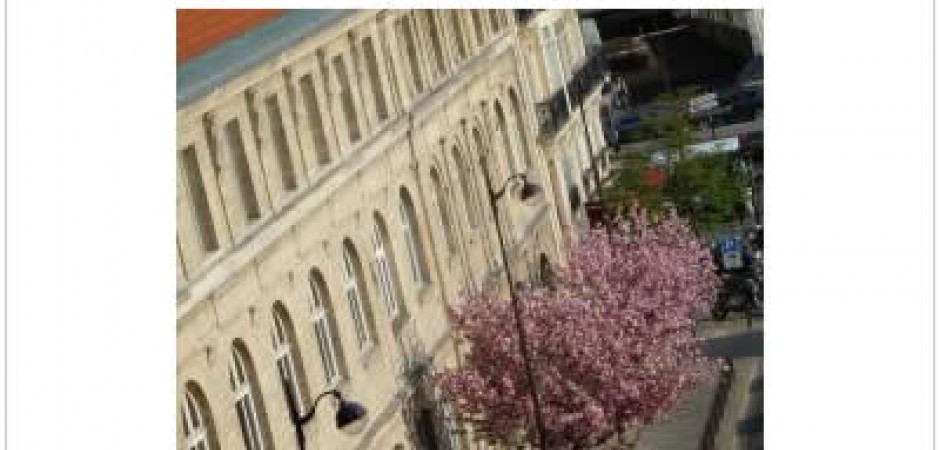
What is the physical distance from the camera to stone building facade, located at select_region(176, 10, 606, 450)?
24766mm

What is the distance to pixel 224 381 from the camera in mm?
24766

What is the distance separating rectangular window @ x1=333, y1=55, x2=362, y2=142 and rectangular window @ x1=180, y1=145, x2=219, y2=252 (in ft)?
7.82

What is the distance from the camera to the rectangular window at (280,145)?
1015 inches

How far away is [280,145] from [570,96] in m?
3.17

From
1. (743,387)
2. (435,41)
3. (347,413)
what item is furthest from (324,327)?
(347,413)

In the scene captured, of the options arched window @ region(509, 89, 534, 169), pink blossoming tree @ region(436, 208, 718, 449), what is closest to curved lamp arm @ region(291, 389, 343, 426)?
pink blossoming tree @ region(436, 208, 718, 449)

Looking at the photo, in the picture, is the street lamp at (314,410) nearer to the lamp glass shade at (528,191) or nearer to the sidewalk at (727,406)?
the sidewalk at (727,406)

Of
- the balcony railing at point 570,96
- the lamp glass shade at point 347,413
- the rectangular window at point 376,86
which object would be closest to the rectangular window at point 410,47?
the rectangular window at point 376,86

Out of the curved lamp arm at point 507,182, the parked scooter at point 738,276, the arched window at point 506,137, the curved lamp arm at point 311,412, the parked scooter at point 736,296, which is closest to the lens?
the curved lamp arm at point 311,412

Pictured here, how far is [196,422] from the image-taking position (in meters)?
24.4

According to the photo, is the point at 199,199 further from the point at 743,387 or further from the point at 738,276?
the point at 738,276

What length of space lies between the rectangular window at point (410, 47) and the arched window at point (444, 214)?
71cm
